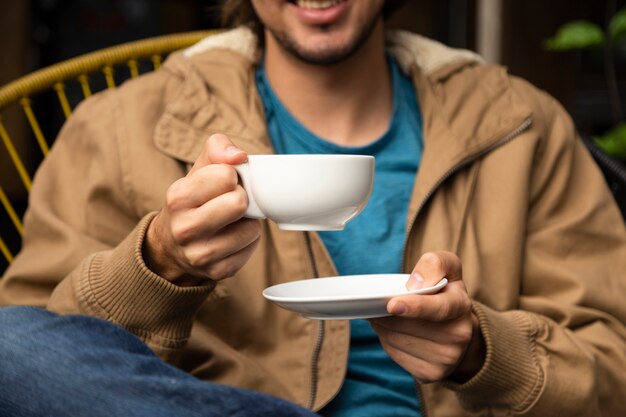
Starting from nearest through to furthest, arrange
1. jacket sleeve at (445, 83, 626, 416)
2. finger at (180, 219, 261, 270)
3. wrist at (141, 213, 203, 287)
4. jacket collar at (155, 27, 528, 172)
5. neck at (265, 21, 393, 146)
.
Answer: finger at (180, 219, 261, 270)
wrist at (141, 213, 203, 287)
jacket sleeve at (445, 83, 626, 416)
jacket collar at (155, 27, 528, 172)
neck at (265, 21, 393, 146)

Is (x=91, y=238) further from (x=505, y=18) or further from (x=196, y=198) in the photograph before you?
(x=505, y=18)

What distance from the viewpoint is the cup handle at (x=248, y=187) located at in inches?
40.6

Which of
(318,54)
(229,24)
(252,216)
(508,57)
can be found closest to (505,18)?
(508,57)

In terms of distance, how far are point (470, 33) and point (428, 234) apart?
2.63 m

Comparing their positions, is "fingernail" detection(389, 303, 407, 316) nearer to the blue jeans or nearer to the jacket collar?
the blue jeans

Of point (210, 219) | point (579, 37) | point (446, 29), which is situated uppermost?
Answer: point (210, 219)

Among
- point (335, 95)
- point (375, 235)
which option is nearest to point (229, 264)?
point (375, 235)

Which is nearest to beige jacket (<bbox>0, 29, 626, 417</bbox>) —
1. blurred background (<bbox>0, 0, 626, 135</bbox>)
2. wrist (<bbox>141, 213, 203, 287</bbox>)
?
wrist (<bbox>141, 213, 203, 287</bbox>)

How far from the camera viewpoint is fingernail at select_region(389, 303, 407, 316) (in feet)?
3.32

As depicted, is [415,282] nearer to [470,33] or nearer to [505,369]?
[505,369]

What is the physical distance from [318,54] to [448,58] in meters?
0.27

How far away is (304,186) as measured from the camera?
995 millimetres

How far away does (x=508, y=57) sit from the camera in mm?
3525

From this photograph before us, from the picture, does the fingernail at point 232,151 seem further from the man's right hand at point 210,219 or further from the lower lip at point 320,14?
the lower lip at point 320,14
